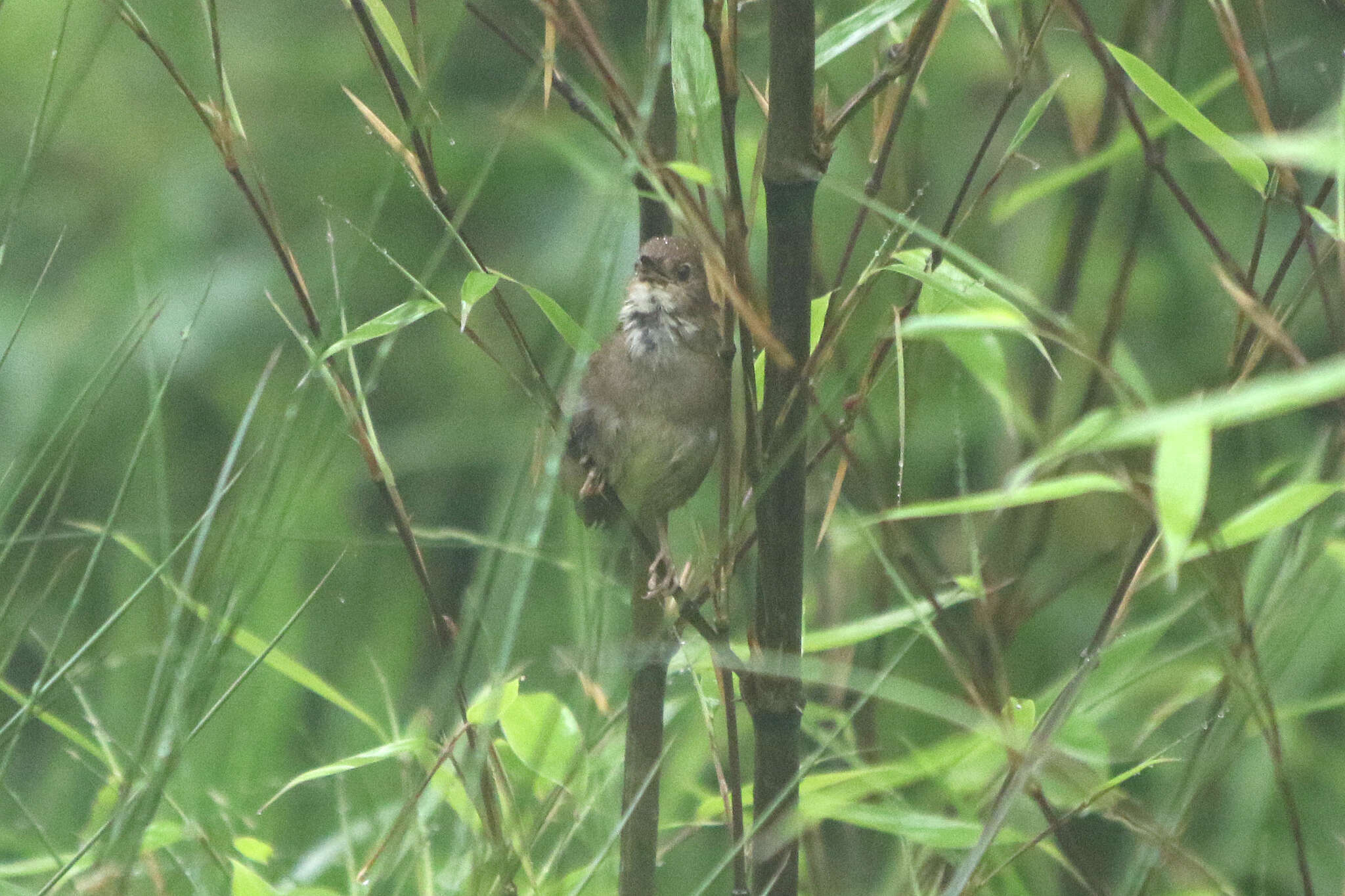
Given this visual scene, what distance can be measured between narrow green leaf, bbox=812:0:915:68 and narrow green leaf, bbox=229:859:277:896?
597 millimetres

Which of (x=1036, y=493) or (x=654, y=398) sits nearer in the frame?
(x=1036, y=493)

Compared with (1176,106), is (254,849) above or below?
below

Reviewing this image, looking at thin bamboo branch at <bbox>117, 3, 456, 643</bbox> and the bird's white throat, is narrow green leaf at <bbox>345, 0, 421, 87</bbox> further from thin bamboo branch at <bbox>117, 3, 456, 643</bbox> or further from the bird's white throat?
A: the bird's white throat

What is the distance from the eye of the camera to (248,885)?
93 cm

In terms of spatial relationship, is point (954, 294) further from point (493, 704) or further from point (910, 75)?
point (493, 704)

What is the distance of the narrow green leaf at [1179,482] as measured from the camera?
0.56m

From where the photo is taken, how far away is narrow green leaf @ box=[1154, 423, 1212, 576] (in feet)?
1.84

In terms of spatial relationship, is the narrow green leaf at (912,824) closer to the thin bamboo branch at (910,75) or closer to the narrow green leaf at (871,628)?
the narrow green leaf at (871,628)

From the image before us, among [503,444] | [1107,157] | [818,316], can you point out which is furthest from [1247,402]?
[503,444]

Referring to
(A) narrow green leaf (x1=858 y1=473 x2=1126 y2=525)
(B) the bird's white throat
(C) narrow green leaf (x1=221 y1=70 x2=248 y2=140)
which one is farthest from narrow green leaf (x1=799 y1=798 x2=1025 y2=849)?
(B) the bird's white throat

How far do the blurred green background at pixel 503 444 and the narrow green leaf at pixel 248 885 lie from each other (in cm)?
6

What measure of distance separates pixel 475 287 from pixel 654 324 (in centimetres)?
79

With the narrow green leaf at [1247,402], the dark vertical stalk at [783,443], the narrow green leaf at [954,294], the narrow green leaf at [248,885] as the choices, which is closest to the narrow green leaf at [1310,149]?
the narrow green leaf at [1247,402]

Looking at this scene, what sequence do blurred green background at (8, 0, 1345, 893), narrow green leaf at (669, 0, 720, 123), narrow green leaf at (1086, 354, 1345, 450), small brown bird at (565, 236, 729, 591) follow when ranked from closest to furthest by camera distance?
narrow green leaf at (1086, 354, 1345, 450) < narrow green leaf at (669, 0, 720, 123) < blurred green background at (8, 0, 1345, 893) < small brown bird at (565, 236, 729, 591)
